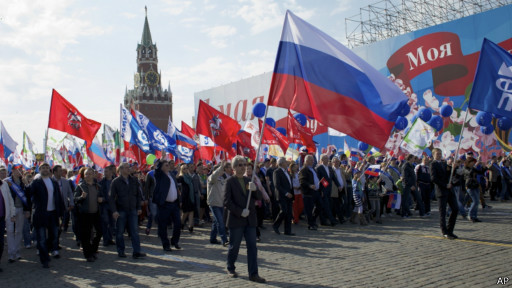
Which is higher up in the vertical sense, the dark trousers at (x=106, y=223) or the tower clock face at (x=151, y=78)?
the tower clock face at (x=151, y=78)

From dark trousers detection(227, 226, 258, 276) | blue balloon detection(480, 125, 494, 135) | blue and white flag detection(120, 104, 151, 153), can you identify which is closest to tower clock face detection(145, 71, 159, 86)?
blue balloon detection(480, 125, 494, 135)

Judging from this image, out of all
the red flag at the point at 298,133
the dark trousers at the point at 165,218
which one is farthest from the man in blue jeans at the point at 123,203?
the red flag at the point at 298,133

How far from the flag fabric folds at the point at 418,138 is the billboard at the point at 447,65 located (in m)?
6.06

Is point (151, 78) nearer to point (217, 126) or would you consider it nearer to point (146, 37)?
point (146, 37)

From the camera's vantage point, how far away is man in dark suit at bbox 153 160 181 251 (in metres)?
9.27

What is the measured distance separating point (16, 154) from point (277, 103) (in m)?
24.7

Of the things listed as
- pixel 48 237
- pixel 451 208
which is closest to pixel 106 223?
pixel 48 237

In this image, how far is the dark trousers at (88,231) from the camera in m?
8.62

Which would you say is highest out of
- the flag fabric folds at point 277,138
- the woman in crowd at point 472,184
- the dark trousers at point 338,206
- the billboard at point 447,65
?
the billboard at point 447,65

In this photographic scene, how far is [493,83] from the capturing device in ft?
29.6

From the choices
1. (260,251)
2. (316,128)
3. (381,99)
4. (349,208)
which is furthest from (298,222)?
(316,128)

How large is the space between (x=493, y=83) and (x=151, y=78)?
4075 inches

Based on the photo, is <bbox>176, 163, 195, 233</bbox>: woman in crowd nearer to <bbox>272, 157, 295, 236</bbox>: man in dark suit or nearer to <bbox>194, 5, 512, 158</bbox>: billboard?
<bbox>272, 157, 295, 236</bbox>: man in dark suit

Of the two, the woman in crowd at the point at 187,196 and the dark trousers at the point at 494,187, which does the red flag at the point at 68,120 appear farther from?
the dark trousers at the point at 494,187
